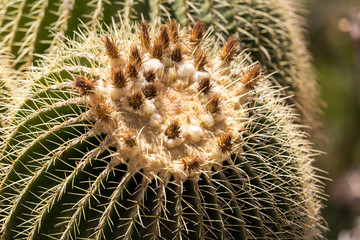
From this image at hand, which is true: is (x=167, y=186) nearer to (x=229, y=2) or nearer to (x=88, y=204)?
(x=88, y=204)

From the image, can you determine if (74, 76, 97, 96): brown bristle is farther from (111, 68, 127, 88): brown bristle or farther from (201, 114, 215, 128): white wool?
(201, 114, 215, 128): white wool

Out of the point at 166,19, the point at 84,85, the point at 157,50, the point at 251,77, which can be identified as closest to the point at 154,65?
the point at 157,50

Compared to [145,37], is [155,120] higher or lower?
lower

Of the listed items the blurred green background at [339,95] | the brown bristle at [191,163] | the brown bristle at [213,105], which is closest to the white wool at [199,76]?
the brown bristle at [213,105]

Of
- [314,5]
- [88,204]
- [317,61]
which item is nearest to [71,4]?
[88,204]

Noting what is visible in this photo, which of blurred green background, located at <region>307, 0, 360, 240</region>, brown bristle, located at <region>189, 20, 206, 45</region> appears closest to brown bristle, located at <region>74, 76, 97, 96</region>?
brown bristle, located at <region>189, 20, 206, 45</region>

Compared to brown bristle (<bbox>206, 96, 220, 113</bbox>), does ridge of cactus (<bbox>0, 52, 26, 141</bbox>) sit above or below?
below

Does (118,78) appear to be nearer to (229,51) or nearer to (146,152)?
(146,152)

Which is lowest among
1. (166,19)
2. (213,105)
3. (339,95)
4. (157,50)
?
(339,95)
